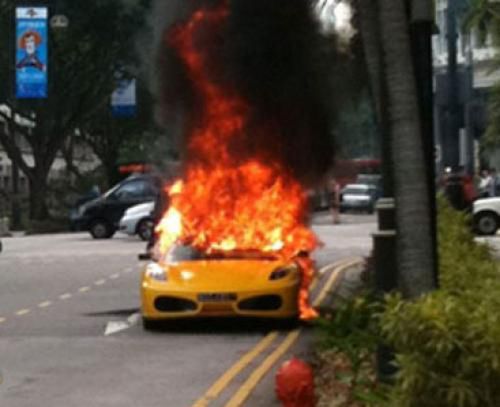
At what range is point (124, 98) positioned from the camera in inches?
2194

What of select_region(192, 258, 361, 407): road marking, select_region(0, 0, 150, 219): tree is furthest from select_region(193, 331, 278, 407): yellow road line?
select_region(0, 0, 150, 219): tree

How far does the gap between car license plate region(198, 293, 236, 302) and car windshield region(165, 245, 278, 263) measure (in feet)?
3.80

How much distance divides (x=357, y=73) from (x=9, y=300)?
622cm

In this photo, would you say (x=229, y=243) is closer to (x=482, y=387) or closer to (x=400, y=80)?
(x=400, y=80)

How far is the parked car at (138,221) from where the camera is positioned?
40.8 metres

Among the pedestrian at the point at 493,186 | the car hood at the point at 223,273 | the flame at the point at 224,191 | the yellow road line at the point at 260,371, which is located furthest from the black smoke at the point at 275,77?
the pedestrian at the point at 493,186

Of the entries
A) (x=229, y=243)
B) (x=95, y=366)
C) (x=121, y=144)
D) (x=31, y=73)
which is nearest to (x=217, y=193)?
(x=229, y=243)

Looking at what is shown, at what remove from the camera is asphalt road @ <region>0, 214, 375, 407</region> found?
39.2ft

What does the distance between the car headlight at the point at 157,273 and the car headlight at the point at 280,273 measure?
4.11 ft

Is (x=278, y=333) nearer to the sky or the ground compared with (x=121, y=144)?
nearer to the ground

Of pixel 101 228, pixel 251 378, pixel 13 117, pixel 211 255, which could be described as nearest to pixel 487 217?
pixel 101 228

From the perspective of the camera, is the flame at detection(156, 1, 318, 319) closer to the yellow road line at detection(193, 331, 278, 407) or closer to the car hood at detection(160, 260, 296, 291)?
the car hood at detection(160, 260, 296, 291)

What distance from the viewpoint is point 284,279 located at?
55.4ft

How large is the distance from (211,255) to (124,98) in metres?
38.6
